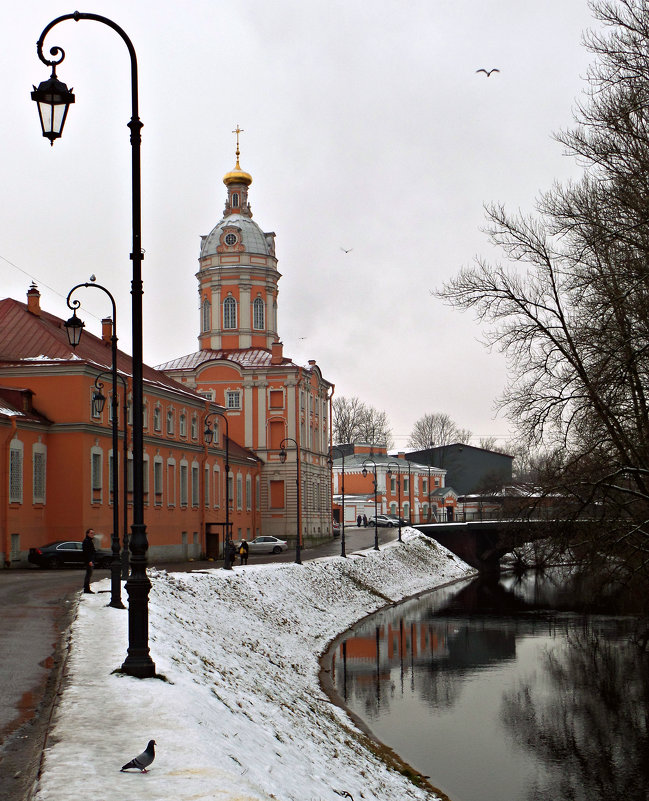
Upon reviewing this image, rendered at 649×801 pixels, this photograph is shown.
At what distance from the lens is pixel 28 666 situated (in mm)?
15445

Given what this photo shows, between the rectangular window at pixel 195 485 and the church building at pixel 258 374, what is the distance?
13870mm

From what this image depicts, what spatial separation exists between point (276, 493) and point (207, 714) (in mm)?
65109

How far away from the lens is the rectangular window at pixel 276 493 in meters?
77.6

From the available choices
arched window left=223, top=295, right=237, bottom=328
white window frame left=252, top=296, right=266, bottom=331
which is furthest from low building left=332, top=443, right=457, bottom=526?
arched window left=223, top=295, right=237, bottom=328

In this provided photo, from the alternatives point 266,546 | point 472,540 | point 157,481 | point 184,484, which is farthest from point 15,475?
point 472,540

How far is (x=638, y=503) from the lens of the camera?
2786cm

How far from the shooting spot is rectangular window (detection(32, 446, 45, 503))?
45094mm

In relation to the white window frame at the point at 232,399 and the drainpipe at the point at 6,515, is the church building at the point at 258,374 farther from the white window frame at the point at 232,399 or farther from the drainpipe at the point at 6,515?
the drainpipe at the point at 6,515

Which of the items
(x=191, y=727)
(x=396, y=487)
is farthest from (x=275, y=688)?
(x=396, y=487)

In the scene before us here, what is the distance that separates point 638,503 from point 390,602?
85.2 ft

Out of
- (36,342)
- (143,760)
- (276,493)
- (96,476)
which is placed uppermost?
(36,342)

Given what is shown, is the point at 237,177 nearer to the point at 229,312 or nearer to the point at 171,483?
the point at 229,312

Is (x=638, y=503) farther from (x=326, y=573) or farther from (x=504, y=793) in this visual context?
(x=326, y=573)

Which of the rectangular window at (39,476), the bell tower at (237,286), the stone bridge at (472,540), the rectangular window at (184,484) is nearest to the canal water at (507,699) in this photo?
the rectangular window at (39,476)
